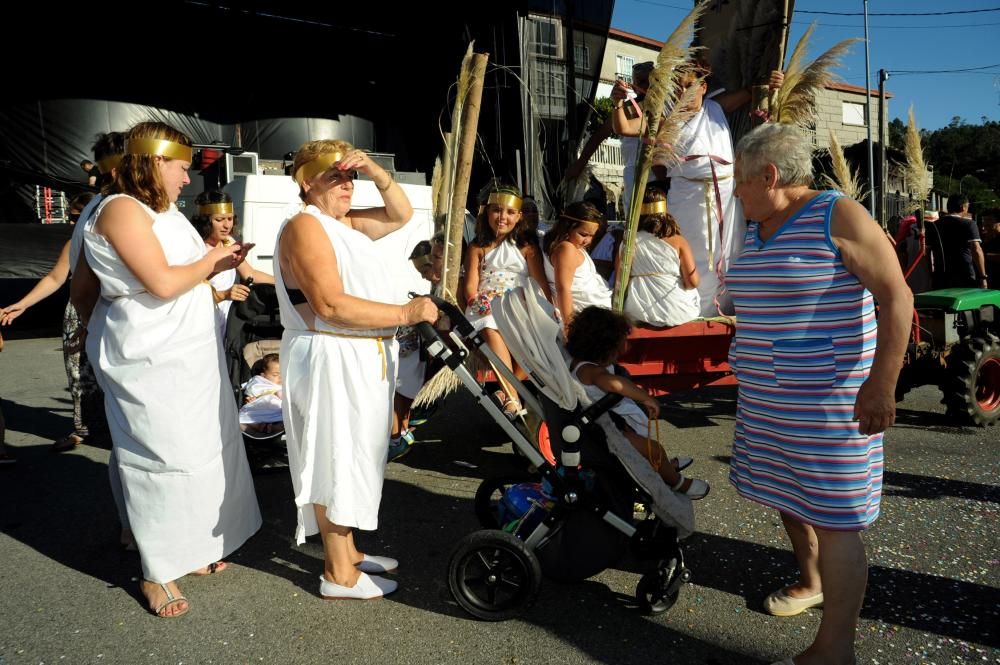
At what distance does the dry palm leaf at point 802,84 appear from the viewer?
4.38 meters

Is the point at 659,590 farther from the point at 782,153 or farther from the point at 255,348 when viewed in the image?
the point at 255,348

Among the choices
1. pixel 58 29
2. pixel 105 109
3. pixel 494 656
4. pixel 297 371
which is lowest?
pixel 494 656

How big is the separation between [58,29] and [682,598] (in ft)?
62.7

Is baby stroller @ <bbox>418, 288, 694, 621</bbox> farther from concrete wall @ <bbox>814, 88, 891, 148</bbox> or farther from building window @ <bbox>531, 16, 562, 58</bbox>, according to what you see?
concrete wall @ <bbox>814, 88, 891, 148</bbox>

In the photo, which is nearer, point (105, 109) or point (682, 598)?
point (682, 598)

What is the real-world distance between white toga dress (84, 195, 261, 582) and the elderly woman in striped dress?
226cm

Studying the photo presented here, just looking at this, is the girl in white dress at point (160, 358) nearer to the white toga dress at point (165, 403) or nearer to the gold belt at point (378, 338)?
the white toga dress at point (165, 403)

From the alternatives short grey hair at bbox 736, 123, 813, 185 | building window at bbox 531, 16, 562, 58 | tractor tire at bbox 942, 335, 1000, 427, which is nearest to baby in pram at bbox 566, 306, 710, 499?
short grey hair at bbox 736, 123, 813, 185

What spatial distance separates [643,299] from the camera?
441cm

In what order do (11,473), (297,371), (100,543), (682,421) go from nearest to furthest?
(297,371), (100,543), (11,473), (682,421)

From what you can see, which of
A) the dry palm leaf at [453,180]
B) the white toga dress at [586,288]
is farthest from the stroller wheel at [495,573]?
the white toga dress at [586,288]

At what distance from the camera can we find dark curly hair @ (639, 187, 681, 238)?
447 centimetres

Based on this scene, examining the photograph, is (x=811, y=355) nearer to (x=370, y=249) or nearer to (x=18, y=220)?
(x=370, y=249)

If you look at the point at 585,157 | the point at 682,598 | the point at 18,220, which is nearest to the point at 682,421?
the point at 585,157
